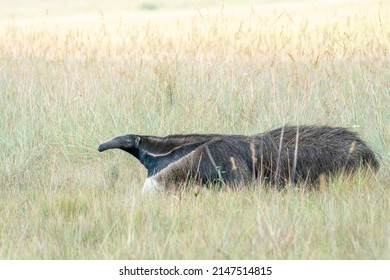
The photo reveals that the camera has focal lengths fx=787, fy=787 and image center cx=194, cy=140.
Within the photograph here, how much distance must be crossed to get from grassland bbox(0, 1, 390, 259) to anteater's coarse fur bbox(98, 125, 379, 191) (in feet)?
0.77

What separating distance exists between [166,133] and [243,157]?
1.84 metres

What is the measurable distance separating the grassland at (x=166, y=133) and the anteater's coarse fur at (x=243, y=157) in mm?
233

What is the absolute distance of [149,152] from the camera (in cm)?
602

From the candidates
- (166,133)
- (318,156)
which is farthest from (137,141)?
(166,133)

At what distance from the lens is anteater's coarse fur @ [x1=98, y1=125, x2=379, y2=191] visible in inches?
231

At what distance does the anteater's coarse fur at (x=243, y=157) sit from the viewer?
5.87m

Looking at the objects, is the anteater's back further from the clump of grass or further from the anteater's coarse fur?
the clump of grass

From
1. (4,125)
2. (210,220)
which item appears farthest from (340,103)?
(210,220)

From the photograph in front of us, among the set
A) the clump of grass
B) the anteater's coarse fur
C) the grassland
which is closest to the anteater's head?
the anteater's coarse fur

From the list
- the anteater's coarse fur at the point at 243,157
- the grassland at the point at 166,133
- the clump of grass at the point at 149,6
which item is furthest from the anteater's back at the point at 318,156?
the clump of grass at the point at 149,6

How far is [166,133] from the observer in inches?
301

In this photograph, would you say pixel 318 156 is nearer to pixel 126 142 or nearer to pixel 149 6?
pixel 126 142
